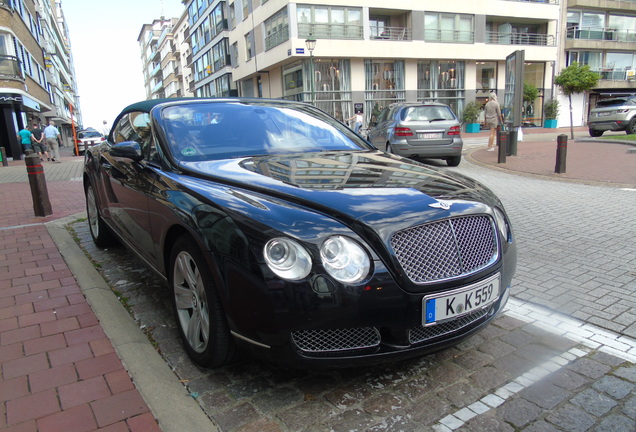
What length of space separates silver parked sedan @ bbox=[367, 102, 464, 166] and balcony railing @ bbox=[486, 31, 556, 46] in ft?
95.1

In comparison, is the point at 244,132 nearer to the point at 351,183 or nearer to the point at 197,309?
the point at 351,183

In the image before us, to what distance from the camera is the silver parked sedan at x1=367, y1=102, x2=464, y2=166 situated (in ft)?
38.2

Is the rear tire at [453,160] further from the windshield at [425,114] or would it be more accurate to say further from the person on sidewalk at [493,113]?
the person on sidewalk at [493,113]

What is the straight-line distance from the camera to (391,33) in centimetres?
3350

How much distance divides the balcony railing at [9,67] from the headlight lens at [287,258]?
27.7 meters

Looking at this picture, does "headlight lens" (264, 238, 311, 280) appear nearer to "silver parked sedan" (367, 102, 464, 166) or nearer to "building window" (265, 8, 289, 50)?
"silver parked sedan" (367, 102, 464, 166)

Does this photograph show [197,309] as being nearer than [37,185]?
Yes

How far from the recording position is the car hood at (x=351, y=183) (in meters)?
2.28

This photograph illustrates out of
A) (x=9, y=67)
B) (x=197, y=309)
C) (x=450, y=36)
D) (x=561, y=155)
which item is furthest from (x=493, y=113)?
(x=9, y=67)

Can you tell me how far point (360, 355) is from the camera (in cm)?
216

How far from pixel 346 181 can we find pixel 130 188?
1.95 m

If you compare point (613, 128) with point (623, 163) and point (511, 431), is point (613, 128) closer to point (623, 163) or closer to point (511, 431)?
point (623, 163)

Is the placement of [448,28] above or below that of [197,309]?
above

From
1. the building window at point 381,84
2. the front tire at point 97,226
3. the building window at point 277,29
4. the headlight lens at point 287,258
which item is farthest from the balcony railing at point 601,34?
the headlight lens at point 287,258
